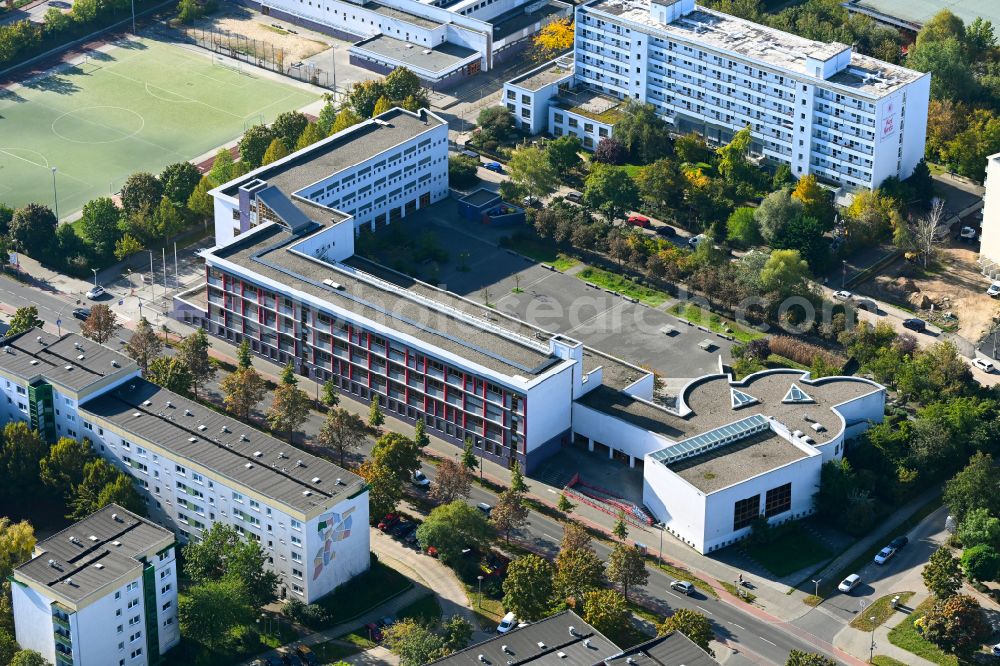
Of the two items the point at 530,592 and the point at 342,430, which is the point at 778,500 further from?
the point at 342,430

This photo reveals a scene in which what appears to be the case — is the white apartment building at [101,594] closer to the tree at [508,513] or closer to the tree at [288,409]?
the tree at [288,409]

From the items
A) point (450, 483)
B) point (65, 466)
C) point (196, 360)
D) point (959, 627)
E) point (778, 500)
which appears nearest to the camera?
point (959, 627)

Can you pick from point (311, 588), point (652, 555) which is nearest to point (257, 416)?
point (311, 588)

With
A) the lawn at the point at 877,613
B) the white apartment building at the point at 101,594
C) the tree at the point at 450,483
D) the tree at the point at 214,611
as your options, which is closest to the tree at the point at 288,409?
the tree at the point at 450,483

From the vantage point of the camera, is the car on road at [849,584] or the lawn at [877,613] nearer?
the lawn at [877,613]

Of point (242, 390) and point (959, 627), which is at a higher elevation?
point (242, 390)

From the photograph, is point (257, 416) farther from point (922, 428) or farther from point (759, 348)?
point (922, 428)

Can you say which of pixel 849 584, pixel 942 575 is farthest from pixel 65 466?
pixel 942 575
